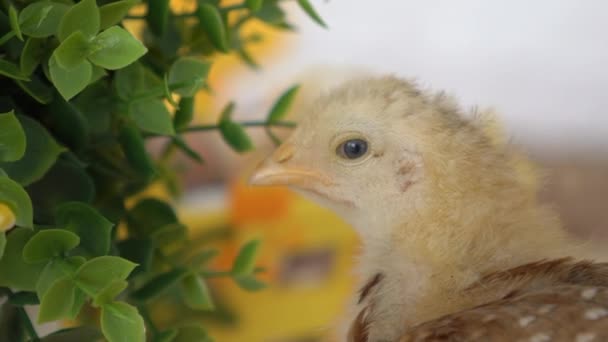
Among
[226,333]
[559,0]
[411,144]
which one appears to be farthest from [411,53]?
[411,144]

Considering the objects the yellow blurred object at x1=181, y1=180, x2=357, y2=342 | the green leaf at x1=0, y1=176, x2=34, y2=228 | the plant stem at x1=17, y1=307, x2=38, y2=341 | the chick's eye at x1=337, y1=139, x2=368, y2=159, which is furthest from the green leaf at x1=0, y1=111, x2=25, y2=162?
the yellow blurred object at x1=181, y1=180, x2=357, y2=342

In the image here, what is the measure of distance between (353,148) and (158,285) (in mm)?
154

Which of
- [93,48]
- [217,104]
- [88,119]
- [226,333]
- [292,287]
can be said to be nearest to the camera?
[93,48]

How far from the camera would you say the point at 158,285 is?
0.53m

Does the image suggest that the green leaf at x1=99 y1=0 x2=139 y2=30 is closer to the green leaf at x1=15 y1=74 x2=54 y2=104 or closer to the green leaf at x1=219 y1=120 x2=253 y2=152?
the green leaf at x1=15 y1=74 x2=54 y2=104

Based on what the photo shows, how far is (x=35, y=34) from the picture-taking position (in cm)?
39

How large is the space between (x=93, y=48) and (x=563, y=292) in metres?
0.27

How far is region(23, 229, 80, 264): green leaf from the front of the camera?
0.40 meters

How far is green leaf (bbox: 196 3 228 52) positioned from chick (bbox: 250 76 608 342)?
90mm

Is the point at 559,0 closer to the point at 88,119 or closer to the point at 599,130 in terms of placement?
the point at 599,130

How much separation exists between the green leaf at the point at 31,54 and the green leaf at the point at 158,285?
0.55 feet

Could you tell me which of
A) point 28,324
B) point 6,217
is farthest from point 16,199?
point 28,324

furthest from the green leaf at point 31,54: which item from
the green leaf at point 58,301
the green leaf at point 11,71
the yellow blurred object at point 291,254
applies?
the yellow blurred object at point 291,254

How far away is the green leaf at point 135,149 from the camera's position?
1.65 feet
